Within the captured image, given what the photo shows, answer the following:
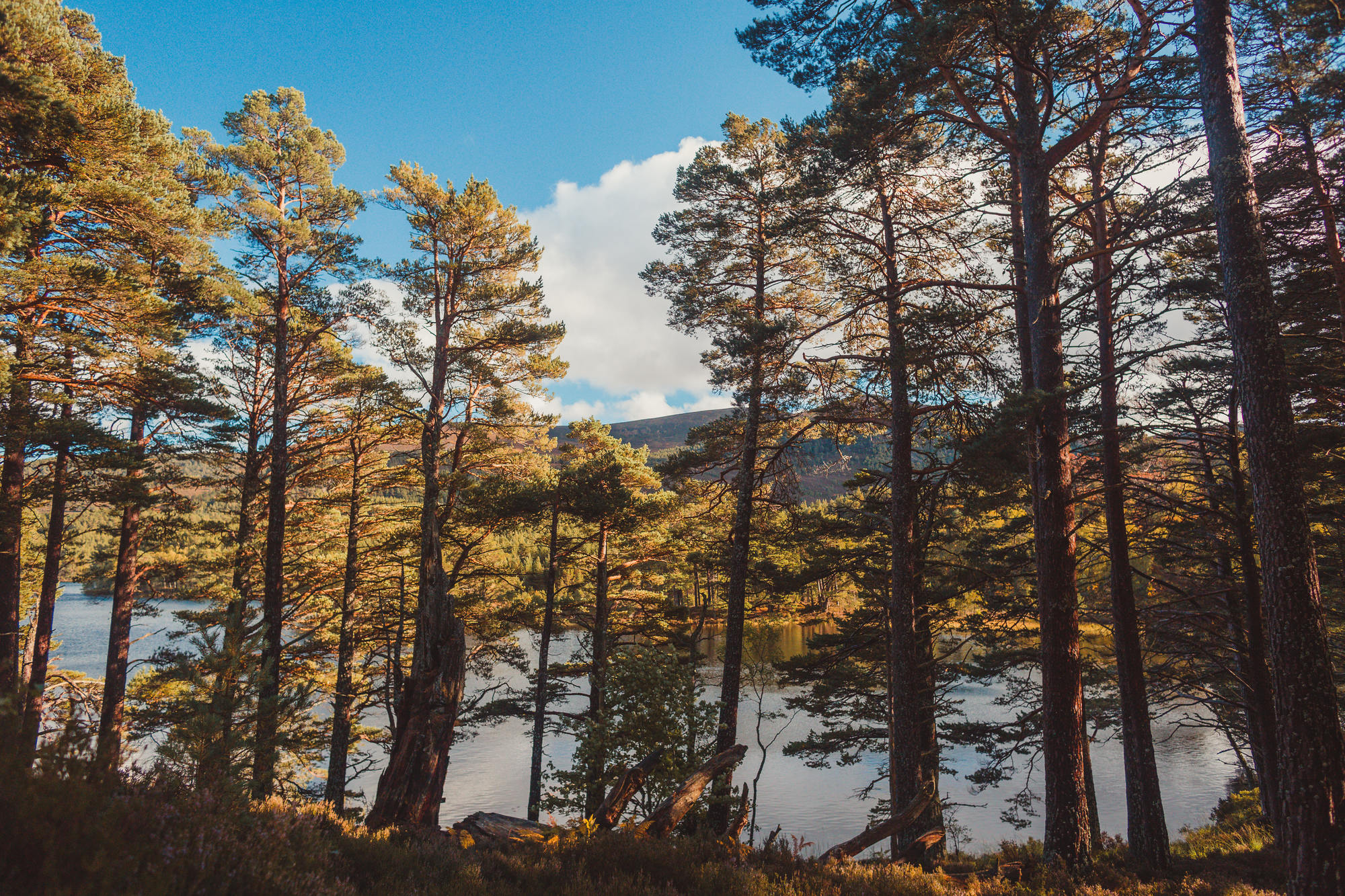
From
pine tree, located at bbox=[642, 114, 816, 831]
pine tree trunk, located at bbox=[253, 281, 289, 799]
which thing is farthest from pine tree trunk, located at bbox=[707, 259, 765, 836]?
pine tree trunk, located at bbox=[253, 281, 289, 799]

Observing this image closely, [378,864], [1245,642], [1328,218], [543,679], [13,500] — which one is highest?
A: [1328,218]

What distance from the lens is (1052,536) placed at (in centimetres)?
709

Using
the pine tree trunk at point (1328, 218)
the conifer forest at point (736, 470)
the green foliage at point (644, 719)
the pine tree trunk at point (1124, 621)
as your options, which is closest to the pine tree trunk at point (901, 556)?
the conifer forest at point (736, 470)

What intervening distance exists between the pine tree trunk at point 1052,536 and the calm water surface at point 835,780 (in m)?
9.54

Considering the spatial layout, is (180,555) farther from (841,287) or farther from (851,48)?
(851,48)

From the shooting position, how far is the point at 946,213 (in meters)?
10.7

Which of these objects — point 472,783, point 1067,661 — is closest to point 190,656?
point 472,783

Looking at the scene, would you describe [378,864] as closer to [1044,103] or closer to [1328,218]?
[1044,103]

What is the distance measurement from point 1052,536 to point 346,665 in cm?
1609

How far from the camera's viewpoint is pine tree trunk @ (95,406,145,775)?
1203 cm

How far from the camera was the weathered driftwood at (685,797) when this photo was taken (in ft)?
23.0

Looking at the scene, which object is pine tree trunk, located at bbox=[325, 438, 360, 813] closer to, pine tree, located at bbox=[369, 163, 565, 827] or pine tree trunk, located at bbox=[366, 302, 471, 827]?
pine tree, located at bbox=[369, 163, 565, 827]

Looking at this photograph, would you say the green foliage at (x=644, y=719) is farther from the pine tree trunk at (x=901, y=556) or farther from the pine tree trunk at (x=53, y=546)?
the pine tree trunk at (x=53, y=546)

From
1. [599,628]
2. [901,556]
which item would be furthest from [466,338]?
[901,556]
